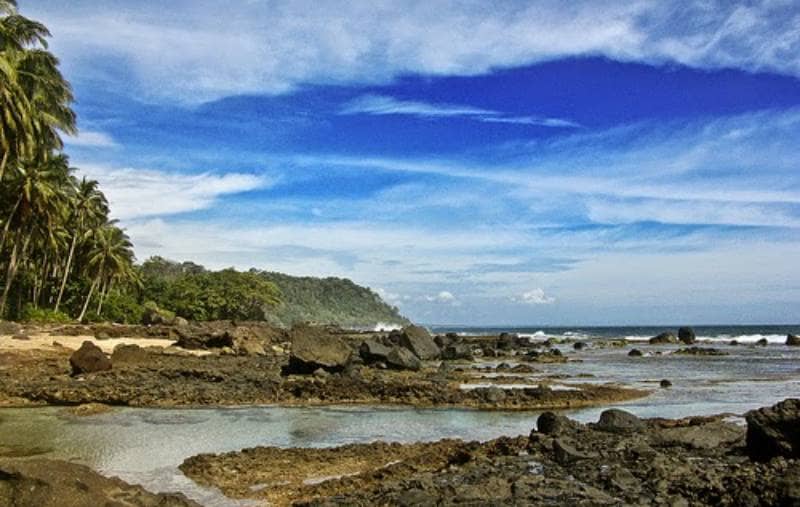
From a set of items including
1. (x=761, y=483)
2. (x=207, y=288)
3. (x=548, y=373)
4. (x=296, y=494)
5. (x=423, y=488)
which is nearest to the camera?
(x=761, y=483)

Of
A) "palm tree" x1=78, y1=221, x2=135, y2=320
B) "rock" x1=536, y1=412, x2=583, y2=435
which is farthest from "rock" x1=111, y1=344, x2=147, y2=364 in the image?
"palm tree" x1=78, y1=221, x2=135, y2=320

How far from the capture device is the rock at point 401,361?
3791 cm

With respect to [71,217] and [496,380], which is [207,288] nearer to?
[71,217]

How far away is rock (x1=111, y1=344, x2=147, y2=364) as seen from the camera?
3123 cm

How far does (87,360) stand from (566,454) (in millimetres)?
21251

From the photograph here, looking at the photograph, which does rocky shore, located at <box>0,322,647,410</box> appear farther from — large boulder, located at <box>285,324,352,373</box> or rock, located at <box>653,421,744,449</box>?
rock, located at <box>653,421,744,449</box>

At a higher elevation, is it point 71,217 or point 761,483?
point 71,217

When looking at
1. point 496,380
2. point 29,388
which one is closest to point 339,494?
point 29,388

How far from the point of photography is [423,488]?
10.8m

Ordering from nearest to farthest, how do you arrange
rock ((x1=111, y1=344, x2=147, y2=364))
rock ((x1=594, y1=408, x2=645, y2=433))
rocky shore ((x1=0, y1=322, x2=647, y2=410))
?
rock ((x1=594, y1=408, x2=645, y2=433)), rocky shore ((x1=0, y1=322, x2=647, y2=410)), rock ((x1=111, y1=344, x2=147, y2=364))

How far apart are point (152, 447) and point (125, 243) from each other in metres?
58.6

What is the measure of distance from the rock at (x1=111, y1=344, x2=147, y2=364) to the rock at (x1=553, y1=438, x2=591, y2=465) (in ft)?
75.0

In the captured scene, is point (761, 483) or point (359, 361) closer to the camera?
point (761, 483)

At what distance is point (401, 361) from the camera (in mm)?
38125
